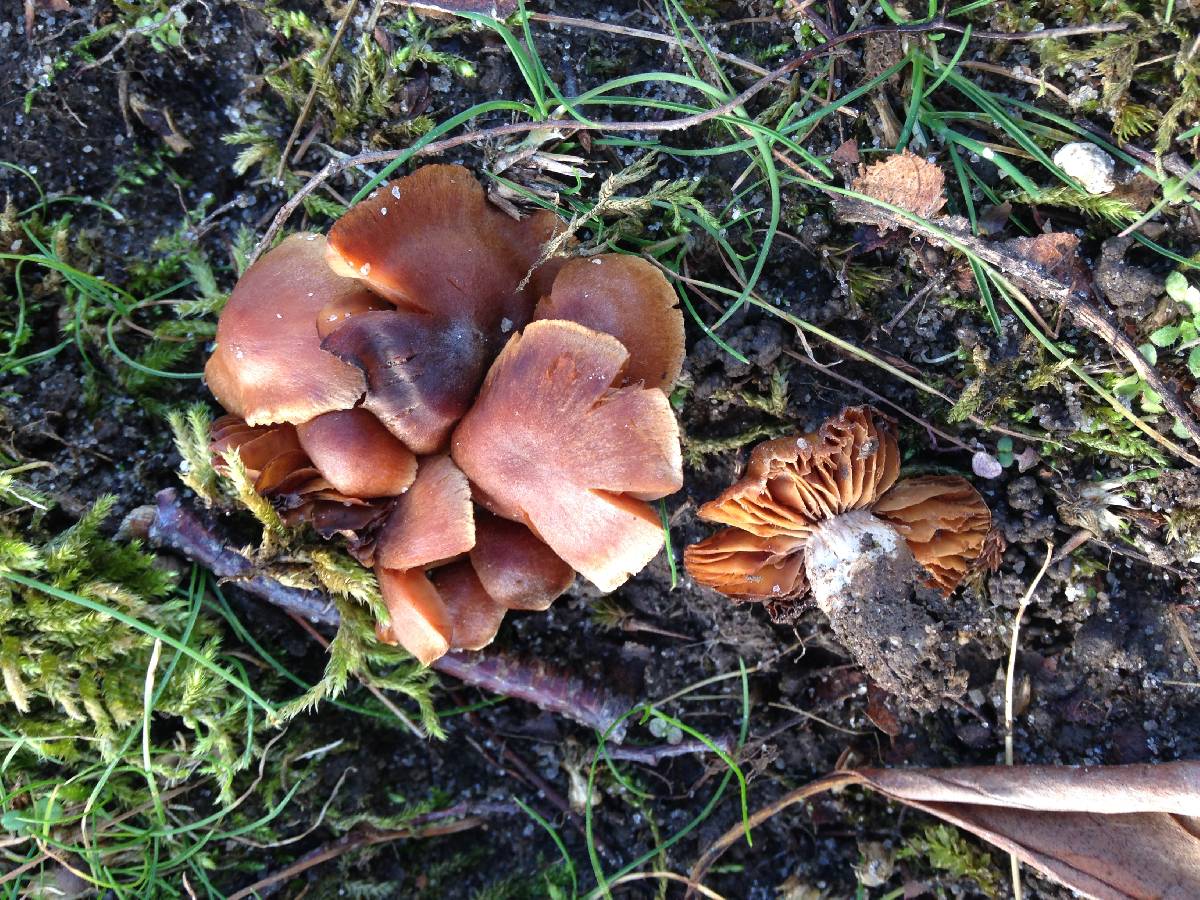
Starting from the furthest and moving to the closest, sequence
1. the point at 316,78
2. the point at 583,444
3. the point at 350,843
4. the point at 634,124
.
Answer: the point at 350,843
the point at 316,78
the point at 634,124
the point at 583,444

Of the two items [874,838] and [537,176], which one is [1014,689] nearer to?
[874,838]

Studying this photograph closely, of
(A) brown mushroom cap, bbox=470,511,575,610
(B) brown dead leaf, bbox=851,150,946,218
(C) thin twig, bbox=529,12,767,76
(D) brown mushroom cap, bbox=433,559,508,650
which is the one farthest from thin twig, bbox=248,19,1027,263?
(D) brown mushroom cap, bbox=433,559,508,650

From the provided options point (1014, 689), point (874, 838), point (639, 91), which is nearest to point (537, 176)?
point (639, 91)

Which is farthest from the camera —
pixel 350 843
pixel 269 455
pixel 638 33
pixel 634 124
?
pixel 350 843

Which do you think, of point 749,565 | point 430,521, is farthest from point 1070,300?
point 430,521

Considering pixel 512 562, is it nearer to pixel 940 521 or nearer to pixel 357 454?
pixel 357 454
